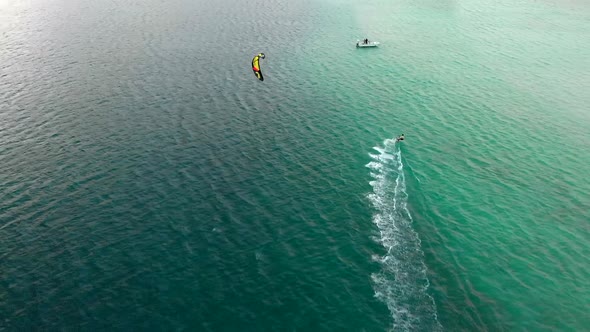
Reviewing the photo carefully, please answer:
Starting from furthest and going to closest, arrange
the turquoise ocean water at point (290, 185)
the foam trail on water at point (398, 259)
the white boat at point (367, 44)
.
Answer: the white boat at point (367, 44) → the turquoise ocean water at point (290, 185) → the foam trail on water at point (398, 259)

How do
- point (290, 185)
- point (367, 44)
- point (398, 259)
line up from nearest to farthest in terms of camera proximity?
point (398, 259) < point (290, 185) < point (367, 44)

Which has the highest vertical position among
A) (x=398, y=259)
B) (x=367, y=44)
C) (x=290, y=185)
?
(x=367, y=44)

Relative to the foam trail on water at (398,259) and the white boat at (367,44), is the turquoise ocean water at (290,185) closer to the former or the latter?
the foam trail on water at (398,259)

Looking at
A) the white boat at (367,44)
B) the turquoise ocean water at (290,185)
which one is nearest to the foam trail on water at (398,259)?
the turquoise ocean water at (290,185)

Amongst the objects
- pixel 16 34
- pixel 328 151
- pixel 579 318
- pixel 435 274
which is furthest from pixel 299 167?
pixel 16 34

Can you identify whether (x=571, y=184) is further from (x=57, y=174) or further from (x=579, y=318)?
(x=57, y=174)

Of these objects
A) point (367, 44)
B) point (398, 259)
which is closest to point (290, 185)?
point (398, 259)

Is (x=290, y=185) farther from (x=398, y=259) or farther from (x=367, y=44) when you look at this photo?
(x=367, y=44)
